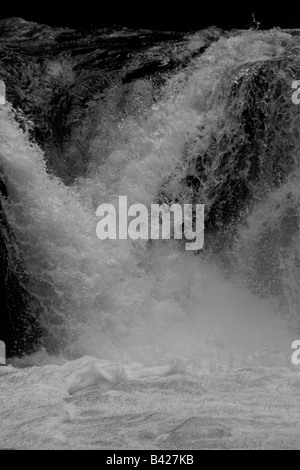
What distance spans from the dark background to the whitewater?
144 inches

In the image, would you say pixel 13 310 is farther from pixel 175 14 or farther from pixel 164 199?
pixel 175 14

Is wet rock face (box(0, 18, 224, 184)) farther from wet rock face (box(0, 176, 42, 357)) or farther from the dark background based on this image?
the dark background

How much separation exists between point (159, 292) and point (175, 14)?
19.8ft

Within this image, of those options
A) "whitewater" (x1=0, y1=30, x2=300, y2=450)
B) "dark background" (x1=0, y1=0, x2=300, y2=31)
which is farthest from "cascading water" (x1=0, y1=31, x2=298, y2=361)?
"dark background" (x1=0, y1=0, x2=300, y2=31)

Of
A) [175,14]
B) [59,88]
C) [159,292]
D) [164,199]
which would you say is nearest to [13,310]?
[159,292]

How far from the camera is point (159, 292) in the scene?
540 centimetres

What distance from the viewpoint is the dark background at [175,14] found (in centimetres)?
1020

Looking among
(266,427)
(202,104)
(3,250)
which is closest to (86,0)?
(202,104)

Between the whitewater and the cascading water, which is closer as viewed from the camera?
the whitewater

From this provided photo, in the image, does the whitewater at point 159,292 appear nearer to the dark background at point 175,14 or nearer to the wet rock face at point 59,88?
the wet rock face at point 59,88

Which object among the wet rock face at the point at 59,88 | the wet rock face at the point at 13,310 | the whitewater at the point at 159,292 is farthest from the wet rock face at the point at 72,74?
the wet rock face at the point at 13,310

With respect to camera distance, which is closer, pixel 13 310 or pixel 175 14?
pixel 13 310

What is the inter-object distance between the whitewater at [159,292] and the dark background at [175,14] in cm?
366

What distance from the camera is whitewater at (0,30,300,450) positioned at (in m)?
3.37
